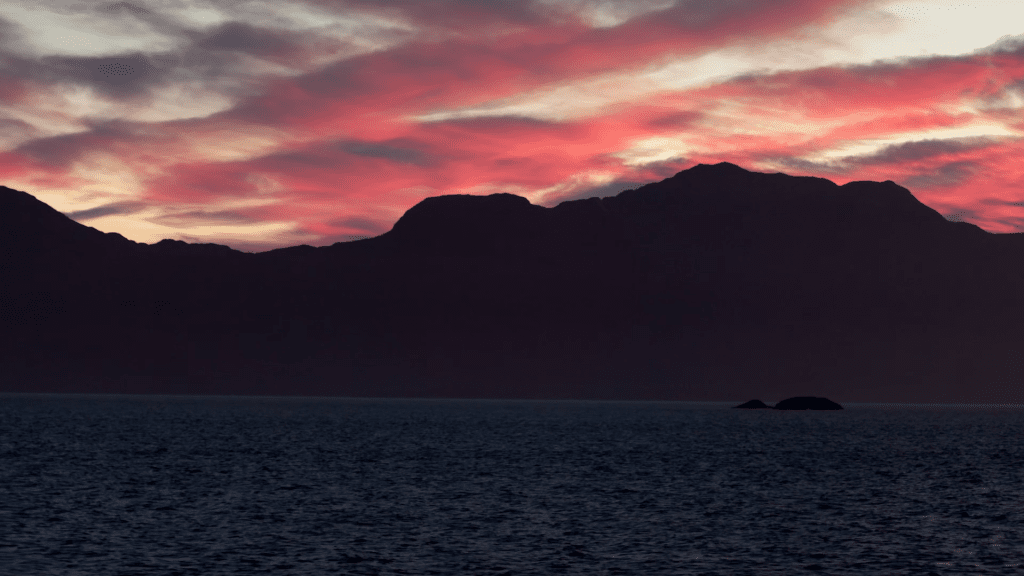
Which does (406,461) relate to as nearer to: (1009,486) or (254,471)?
(254,471)

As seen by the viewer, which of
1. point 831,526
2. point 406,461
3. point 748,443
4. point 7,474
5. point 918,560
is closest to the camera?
point 918,560

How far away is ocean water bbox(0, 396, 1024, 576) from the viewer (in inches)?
1896

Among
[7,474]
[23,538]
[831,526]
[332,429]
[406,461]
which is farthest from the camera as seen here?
[332,429]

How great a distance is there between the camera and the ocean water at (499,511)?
48156mm

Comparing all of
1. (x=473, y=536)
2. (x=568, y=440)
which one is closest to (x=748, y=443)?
(x=568, y=440)

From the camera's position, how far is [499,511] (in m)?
64.8

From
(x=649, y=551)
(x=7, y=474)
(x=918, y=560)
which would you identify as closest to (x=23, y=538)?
(x=649, y=551)

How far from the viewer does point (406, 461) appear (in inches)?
4087

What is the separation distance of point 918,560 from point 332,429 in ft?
456

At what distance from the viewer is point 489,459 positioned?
107312 millimetres

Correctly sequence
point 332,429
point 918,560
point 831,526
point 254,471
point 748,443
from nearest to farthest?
point 918,560 < point 831,526 < point 254,471 < point 748,443 < point 332,429

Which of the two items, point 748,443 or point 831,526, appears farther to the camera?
point 748,443

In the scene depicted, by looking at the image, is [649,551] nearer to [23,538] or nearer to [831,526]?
[831,526]

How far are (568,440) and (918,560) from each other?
101 meters
